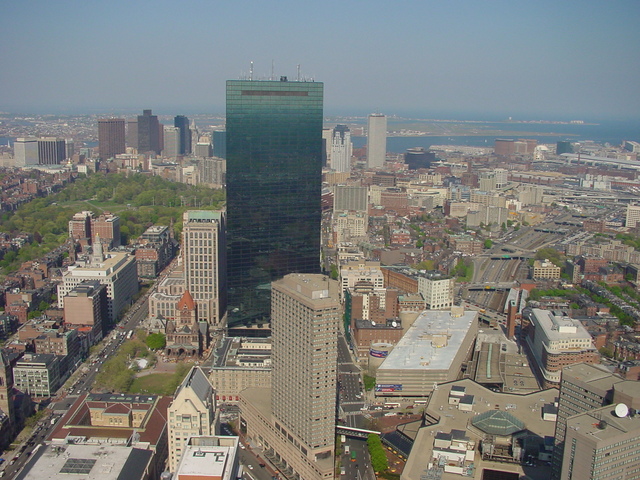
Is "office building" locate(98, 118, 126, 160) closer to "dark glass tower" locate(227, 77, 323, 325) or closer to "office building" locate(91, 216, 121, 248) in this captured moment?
"office building" locate(91, 216, 121, 248)

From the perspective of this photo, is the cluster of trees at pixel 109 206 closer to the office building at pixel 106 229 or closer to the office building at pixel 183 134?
the office building at pixel 106 229

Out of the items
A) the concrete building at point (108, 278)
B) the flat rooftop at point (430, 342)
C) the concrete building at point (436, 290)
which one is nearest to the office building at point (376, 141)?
the concrete building at point (436, 290)

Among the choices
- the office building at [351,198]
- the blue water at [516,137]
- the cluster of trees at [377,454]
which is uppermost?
the blue water at [516,137]

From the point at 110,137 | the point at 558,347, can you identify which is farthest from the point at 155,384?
the point at 110,137

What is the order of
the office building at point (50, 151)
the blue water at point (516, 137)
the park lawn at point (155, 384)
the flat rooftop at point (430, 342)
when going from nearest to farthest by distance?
the park lawn at point (155, 384) → the flat rooftop at point (430, 342) → the office building at point (50, 151) → the blue water at point (516, 137)

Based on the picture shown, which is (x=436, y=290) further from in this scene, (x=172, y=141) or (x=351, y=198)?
(x=172, y=141)

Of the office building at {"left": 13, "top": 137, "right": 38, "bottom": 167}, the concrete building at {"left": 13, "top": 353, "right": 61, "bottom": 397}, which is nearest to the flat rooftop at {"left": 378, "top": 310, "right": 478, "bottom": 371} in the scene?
the concrete building at {"left": 13, "top": 353, "right": 61, "bottom": 397}
